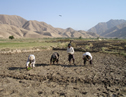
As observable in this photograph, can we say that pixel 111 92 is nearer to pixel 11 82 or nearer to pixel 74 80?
pixel 74 80

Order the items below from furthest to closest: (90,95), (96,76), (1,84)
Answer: (96,76) → (1,84) → (90,95)

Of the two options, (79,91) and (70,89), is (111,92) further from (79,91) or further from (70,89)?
(70,89)

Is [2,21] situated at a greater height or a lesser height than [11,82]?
greater

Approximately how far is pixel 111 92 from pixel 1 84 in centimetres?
477

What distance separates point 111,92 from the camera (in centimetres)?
468

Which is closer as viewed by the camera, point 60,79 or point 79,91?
point 79,91

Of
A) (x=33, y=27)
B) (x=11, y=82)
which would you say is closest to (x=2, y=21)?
(x=33, y=27)

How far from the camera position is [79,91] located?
15.5 ft

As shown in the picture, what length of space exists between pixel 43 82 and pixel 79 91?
184 cm

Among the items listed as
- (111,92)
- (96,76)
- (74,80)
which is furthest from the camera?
(96,76)

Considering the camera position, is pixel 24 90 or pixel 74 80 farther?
pixel 74 80

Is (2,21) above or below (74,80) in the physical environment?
above

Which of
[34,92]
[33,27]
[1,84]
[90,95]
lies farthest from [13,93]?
[33,27]

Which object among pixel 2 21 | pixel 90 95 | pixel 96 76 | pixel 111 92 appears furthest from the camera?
pixel 2 21
